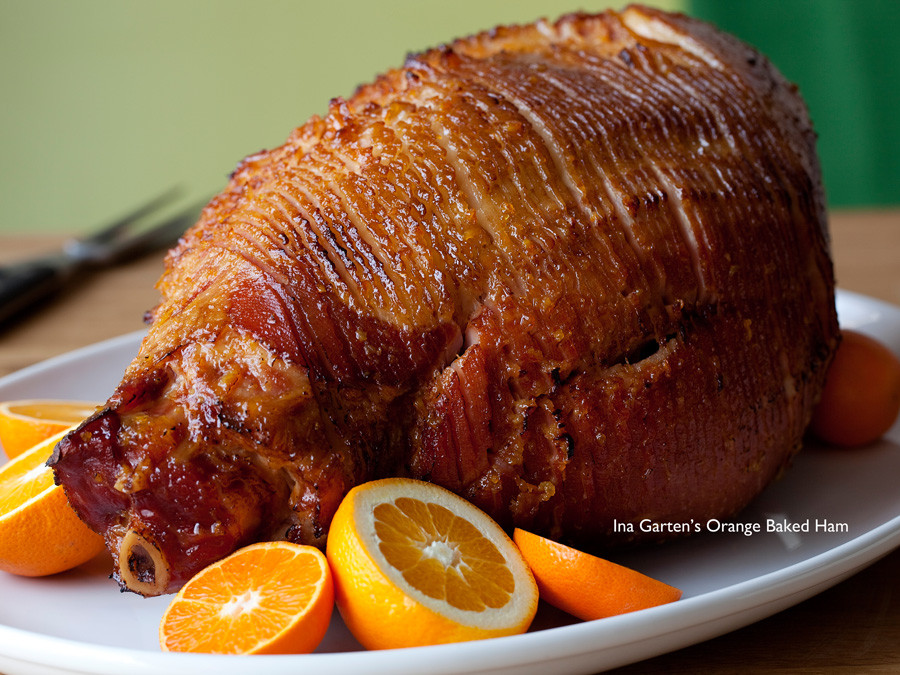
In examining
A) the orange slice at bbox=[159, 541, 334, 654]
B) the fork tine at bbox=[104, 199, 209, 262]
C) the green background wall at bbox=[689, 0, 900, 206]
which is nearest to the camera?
the orange slice at bbox=[159, 541, 334, 654]

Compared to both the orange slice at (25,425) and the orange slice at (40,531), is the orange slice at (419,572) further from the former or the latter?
the orange slice at (25,425)

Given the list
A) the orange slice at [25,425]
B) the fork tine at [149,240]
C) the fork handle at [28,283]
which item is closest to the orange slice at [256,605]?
the orange slice at [25,425]

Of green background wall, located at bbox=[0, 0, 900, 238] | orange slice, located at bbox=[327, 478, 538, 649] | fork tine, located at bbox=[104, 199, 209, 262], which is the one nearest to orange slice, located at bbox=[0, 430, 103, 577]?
orange slice, located at bbox=[327, 478, 538, 649]

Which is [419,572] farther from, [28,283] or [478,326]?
[28,283]

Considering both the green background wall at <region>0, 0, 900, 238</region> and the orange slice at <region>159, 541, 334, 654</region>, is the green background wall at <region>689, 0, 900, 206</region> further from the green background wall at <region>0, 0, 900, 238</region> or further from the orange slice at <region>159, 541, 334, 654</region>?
the orange slice at <region>159, 541, 334, 654</region>

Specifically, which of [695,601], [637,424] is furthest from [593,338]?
[695,601]

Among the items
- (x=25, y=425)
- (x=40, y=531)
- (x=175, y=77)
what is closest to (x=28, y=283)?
(x=25, y=425)

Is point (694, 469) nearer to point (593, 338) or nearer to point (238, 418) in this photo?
point (593, 338)
